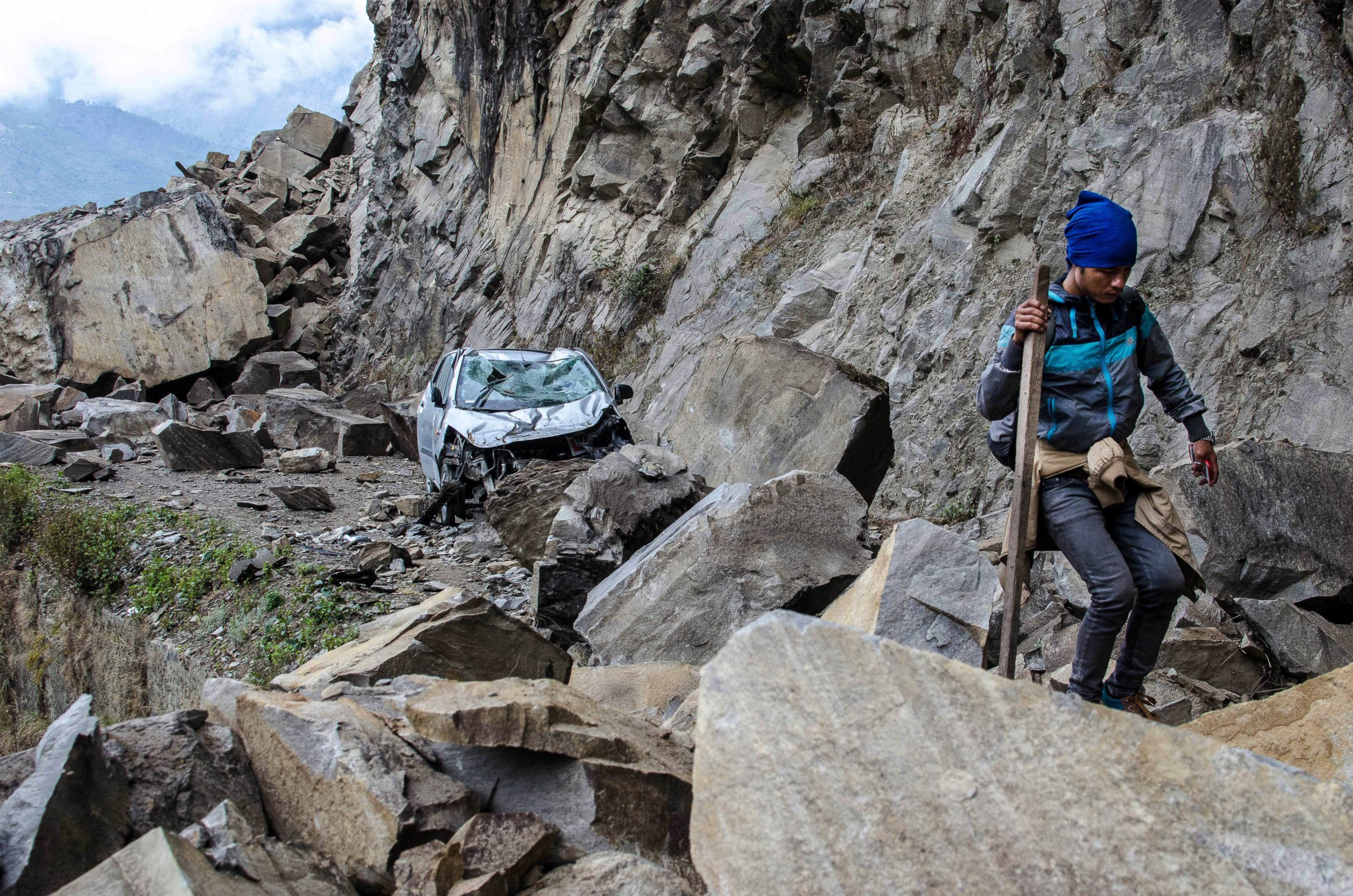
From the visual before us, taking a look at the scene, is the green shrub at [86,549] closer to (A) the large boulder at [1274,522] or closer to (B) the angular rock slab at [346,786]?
(B) the angular rock slab at [346,786]

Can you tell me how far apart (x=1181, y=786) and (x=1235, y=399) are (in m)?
5.00

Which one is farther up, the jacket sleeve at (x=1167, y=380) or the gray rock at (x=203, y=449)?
the jacket sleeve at (x=1167, y=380)

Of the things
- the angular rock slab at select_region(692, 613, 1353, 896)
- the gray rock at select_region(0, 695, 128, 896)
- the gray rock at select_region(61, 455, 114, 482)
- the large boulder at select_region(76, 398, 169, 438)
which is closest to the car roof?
the gray rock at select_region(61, 455, 114, 482)

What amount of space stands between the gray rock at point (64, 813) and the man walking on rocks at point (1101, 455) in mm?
2641

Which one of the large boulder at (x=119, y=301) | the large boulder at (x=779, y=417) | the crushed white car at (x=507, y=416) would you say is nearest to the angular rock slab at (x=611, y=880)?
the large boulder at (x=779, y=417)

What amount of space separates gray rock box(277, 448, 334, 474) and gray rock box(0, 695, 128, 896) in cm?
982

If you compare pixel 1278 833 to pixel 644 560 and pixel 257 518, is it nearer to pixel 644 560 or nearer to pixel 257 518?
pixel 644 560

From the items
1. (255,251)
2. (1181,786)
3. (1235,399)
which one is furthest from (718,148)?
(255,251)

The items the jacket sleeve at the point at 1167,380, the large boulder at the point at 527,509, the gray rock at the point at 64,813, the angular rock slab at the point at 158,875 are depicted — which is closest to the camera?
the angular rock slab at the point at 158,875

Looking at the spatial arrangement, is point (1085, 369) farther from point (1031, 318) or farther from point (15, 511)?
point (15, 511)

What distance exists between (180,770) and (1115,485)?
2.82 meters

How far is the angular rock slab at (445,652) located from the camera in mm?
3764

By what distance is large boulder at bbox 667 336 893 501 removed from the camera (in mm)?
6066

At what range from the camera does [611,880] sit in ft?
7.17
